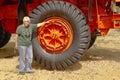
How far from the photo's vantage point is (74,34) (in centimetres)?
905

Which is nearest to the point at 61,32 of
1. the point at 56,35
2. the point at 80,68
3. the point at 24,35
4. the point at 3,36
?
the point at 56,35

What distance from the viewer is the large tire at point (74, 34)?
29.4 feet

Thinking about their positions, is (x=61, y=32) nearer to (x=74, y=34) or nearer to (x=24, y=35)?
(x=74, y=34)

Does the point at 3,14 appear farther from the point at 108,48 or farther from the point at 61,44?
the point at 108,48

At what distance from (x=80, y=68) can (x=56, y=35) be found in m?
1.08

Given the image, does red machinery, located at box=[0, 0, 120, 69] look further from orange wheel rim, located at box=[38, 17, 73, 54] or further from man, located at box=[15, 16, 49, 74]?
man, located at box=[15, 16, 49, 74]

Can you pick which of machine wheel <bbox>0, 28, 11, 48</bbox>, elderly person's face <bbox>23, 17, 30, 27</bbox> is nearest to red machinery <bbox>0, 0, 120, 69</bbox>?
elderly person's face <bbox>23, 17, 30, 27</bbox>

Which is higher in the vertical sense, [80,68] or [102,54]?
[102,54]

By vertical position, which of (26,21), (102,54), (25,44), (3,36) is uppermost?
(26,21)

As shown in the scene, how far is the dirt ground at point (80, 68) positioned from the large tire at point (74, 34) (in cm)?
26

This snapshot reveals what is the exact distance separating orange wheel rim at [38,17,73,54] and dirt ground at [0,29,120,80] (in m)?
0.57

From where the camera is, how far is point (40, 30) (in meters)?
9.12

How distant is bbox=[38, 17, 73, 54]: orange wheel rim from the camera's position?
906 cm

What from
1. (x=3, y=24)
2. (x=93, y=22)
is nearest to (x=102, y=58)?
(x=93, y=22)
